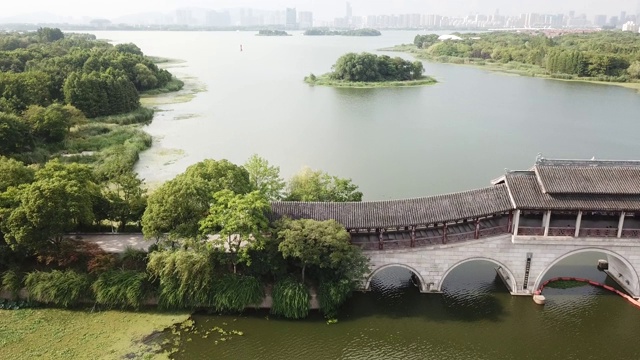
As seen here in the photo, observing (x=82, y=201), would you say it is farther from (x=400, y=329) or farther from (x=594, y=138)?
(x=594, y=138)

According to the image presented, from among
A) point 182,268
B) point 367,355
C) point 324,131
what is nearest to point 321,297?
point 367,355

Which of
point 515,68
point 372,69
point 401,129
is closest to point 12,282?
point 401,129

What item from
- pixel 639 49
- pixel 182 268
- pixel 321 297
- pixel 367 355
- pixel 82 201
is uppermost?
pixel 639 49

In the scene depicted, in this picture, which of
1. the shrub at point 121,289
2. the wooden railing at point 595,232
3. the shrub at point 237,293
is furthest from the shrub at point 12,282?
the wooden railing at point 595,232

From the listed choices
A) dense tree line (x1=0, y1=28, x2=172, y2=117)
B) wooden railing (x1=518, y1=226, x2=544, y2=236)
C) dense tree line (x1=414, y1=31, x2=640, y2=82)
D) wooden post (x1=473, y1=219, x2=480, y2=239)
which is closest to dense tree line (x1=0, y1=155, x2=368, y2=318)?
wooden post (x1=473, y1=219, x2=480, y2=239)

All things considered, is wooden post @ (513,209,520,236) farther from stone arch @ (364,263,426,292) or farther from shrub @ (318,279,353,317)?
shrub @ (318,279,353,317)

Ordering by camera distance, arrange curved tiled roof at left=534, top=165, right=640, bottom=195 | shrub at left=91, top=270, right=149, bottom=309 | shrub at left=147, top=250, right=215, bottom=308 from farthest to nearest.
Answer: curved tiled roof at left=534, top=165, right=640, bottom=195, shrub at left=91, top=270, right=149, bottom=309, shrub at left=147, top=250, right=215, bottom=308
